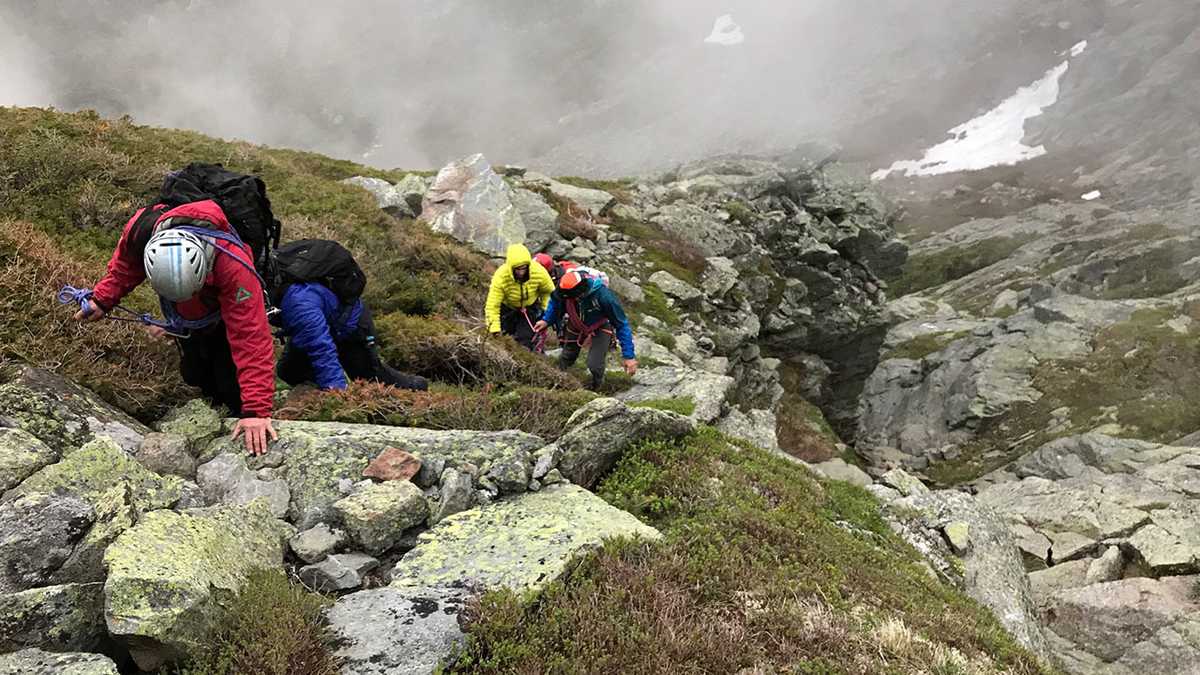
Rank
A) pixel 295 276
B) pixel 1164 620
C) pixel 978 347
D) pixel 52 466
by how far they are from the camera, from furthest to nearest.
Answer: pixel 978 347 < pixel 1164 620 < pixel 295 276 < pixel 52 466

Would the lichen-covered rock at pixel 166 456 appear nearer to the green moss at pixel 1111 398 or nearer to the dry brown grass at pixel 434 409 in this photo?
the dry brown grass at pixel 434 409

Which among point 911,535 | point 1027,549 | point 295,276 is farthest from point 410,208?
point 1027,549

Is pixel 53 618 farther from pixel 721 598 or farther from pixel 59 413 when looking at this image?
pixel 721 598

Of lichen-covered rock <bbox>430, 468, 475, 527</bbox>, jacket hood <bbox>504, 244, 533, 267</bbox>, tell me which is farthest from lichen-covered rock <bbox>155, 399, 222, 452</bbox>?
jacket hood <bbox>504, 244, 533, 267</bbox>

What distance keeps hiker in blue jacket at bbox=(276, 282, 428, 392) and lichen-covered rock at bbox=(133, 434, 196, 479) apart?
2.25 metres

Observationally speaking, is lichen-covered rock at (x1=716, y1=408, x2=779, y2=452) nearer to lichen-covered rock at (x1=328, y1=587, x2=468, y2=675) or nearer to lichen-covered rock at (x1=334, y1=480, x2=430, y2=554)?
lichen-covered rock at (x1=334, y1=480, x2=430, y2=554)

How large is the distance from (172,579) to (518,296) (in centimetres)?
1063

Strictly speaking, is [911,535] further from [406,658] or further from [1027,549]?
[1027,549]

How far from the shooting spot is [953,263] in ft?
362

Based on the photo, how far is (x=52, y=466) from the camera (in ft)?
16.0

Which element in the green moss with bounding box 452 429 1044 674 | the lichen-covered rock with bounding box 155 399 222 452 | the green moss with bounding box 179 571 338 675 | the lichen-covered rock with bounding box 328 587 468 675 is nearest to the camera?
the green moss with bounding box 179 571 338 675

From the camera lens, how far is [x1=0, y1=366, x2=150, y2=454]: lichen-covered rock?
539cm

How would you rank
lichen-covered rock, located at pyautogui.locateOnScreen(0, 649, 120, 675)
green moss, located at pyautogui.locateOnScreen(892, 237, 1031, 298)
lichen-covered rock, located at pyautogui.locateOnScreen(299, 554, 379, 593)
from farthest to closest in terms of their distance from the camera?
1. green moss, located at pyautogui.locateOnScreen(892, 237, 1031, 298)
2. lichen-covered rock, located at pyautogui.locateOnScreen(299, 554, 379, 593)
3. lichen-covered rock, located at pyautogui.locateOnScreen(0, 649, 120, 675)

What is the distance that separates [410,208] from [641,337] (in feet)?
35.3
